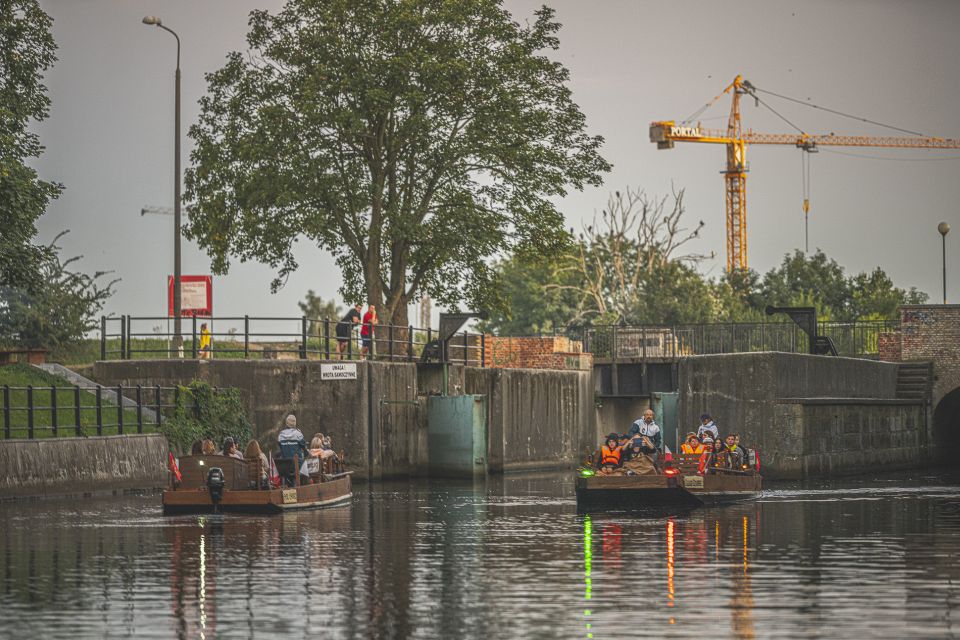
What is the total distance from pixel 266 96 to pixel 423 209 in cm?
626

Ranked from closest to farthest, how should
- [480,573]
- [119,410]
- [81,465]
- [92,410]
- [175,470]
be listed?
[480,573]
[175,470]
[81,465]
[119,410]
[92,410]

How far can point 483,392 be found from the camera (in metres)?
50.6

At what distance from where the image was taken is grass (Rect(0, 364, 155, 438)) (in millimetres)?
36344

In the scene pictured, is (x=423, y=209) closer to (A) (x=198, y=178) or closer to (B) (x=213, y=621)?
(A) (x=198, y=178)

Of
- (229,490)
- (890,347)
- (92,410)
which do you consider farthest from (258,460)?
(890,347)

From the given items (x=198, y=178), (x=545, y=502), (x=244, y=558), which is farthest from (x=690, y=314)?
(x=244, y=558)

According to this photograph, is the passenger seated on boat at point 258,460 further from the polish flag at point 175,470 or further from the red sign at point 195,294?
the red sign at point 195,294

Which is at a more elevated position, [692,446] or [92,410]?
[92,410]

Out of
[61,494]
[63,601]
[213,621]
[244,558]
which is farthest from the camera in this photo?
[61,494]

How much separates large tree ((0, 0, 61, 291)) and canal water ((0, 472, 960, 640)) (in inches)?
265

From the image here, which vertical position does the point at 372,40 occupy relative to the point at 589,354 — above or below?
above

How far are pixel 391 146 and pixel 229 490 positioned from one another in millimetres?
27498

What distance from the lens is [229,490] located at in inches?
1156

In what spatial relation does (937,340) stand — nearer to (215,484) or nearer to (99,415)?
(99,415)
